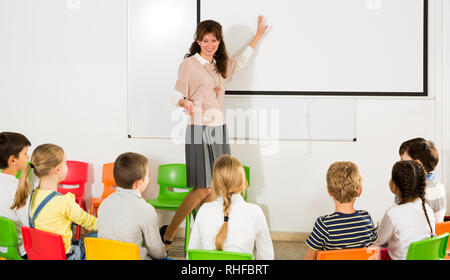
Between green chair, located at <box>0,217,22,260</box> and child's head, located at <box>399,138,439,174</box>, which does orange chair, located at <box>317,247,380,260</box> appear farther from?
green chair, located at <box>0,217,22,260</box>

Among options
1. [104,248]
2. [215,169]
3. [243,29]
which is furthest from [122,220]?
[243,29]

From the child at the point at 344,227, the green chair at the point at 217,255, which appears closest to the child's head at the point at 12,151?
the green chair at the point at 217,255

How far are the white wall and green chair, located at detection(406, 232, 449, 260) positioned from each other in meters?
1.72

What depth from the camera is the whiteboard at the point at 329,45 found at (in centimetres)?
366

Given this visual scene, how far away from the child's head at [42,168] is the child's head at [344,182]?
4.60 feet

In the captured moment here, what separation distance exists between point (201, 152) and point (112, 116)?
108 cm

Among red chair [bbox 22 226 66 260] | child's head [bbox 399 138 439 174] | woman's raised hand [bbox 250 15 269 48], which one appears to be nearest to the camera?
red chair [bbox 22 226 66 260]

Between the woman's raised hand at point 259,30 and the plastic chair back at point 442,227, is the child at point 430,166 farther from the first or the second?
the woman's raised hand at point 259,30

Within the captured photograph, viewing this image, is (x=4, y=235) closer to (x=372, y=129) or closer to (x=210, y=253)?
(x=210, y=253)

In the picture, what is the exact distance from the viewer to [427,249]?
1.92 metres

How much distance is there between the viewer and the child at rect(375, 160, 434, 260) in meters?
2.19

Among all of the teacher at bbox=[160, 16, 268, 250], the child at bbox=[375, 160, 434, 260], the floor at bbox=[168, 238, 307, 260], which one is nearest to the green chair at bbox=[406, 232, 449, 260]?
the child at bbox=[375, 160, 434, 260]

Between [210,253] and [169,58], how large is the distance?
2371 mm

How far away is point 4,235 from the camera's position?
2.17 meters
